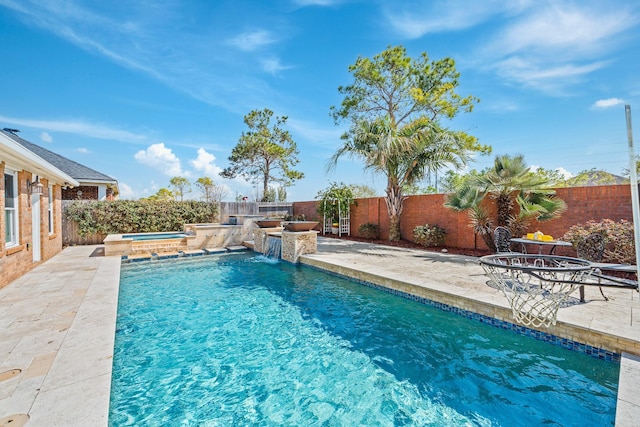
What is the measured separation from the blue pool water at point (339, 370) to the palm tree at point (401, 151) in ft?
21.5

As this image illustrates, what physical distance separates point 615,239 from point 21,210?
13164 millimetres

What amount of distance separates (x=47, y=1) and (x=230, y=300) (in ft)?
25.1

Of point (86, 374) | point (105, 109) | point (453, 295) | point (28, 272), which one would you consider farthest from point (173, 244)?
point (453, 295)

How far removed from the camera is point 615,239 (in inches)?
243

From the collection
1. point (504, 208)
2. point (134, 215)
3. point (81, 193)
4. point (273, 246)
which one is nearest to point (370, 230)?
point (273, 246)

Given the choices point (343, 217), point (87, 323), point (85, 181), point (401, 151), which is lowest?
point (87, 323)

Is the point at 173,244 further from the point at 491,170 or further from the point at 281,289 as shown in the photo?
the point at 491,170

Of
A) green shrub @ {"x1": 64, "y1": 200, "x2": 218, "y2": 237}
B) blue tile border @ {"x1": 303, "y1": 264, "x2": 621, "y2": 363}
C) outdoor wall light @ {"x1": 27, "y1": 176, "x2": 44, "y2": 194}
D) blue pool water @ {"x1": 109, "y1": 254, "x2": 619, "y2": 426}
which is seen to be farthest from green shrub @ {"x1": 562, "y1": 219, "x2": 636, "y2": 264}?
green shrub @ {"x1": 64, "y1": 200, "x2": 218, "y2": 237}

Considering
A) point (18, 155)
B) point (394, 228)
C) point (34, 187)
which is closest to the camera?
point (18, 155)

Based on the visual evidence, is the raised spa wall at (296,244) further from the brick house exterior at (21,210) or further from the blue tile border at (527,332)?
the brick house exterior at (21,210)

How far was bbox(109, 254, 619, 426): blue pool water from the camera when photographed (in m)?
2.71

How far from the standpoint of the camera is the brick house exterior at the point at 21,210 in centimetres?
532

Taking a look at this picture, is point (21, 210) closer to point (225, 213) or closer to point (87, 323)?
point (87, 323)

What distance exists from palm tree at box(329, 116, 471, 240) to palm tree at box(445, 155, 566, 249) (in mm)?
2074
